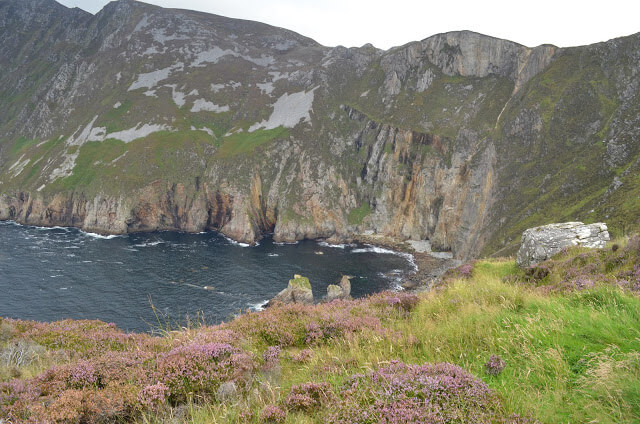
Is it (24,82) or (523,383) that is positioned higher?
(24,82)

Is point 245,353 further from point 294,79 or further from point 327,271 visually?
point 294,79

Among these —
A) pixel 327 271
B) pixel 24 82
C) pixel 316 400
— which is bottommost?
pixel 327 271

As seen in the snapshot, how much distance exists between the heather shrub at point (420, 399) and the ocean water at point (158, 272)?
38.3m

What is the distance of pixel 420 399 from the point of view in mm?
3857

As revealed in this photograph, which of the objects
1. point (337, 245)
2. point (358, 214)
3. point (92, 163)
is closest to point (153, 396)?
point (337, 245)

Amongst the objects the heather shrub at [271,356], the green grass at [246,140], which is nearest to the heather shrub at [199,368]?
the heather shrub at [271,356]

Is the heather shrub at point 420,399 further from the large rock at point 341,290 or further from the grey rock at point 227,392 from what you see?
the large rock at point 341,290

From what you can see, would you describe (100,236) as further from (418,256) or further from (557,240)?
(557,240)

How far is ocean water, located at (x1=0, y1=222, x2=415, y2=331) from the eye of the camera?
50375 millimetres

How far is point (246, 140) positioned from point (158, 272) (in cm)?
7052

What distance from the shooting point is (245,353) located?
6.16m

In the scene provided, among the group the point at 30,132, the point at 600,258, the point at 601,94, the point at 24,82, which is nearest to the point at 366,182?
the point at 601,94

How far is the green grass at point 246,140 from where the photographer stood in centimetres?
11884

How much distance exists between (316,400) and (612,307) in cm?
587
